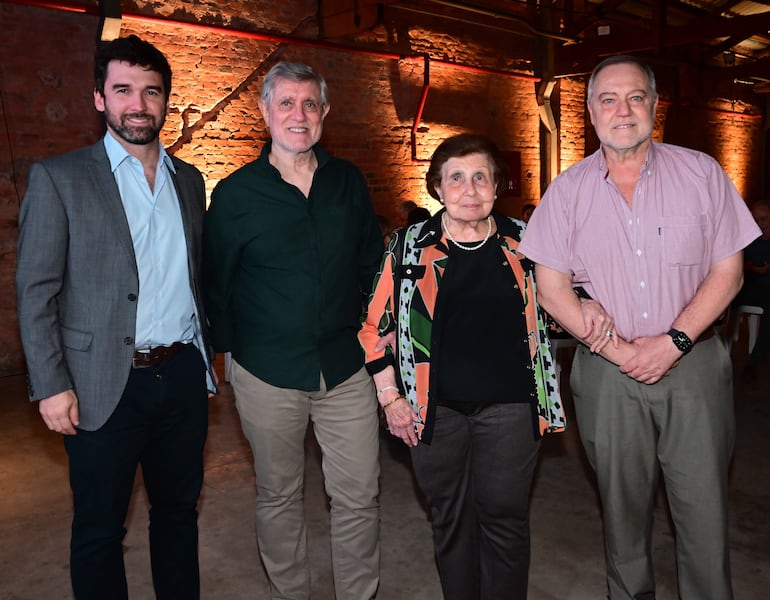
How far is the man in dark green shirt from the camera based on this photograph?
2184 millimetres

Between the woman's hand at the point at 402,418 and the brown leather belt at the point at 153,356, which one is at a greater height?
the brown leather belt at the point at 153,356

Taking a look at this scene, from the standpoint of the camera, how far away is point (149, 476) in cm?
215

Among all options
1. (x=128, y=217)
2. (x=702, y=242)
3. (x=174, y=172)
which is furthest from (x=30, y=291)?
(x=702, y=242)

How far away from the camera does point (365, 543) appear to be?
229 centimetres

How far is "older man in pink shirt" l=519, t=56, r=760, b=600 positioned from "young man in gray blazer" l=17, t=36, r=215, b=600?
108cm

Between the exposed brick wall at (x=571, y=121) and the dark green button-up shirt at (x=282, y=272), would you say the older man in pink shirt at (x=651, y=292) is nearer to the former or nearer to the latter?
the dark green button-up shirt at (x=282, y=272)

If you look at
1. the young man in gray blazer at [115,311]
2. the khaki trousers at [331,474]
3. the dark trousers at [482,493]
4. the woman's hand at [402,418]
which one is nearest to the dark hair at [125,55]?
the young man in gray blazer at [115,311]

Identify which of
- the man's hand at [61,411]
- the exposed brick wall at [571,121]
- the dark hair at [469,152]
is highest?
the exposed brick wall at [571,121]

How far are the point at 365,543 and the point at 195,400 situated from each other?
735mm

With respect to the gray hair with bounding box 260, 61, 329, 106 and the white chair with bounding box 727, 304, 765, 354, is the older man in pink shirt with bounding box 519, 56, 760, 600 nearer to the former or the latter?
the gray hair with bounding box 260, 61, 329, 106

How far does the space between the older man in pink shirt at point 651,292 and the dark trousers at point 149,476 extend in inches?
44.3

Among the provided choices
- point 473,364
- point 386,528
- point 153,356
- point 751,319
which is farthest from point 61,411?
point 751,319

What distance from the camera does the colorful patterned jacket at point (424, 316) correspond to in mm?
2068

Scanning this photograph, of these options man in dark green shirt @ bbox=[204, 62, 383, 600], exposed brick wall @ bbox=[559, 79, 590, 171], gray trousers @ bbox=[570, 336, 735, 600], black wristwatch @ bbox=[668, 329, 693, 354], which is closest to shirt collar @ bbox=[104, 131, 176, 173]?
man in dark green shirt @ bbox=[204, 62, 383, 600]
